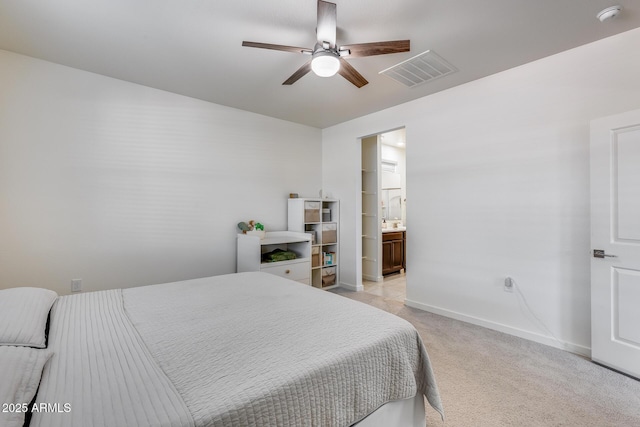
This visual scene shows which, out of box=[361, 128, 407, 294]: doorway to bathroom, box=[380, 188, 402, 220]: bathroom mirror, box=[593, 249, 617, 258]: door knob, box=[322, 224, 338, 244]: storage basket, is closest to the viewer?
box=[593, 249, 617, 258]: door knob

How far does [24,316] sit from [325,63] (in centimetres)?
211

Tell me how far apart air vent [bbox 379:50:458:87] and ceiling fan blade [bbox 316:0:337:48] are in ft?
3.29

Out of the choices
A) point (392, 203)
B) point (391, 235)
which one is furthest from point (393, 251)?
point (392, 203)

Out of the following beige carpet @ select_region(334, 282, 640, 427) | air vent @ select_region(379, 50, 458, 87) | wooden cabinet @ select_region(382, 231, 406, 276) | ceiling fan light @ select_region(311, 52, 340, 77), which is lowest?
beige carpet @ select_region(334, 282, 640, 427)

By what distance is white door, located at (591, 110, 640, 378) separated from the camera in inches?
78.2

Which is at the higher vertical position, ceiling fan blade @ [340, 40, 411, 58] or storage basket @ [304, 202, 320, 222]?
ceiling fan blade @ [340, 40, 411, 58]

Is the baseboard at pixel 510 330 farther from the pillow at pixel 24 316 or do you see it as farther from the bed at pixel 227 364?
the pillow at pixel 24 316

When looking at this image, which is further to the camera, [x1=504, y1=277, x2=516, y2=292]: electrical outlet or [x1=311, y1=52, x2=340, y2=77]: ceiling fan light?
[x1=504, y1=277, x2=516, y2=292]: electrical outlet

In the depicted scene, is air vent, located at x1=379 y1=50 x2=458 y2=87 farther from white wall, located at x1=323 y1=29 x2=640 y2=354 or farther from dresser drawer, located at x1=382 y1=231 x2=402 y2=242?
dresser drawer, located at x1=382 y1=231 x2=402 y2=242

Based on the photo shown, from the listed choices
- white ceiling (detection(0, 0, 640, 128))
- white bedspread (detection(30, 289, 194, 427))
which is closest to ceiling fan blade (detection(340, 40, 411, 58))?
white ceiling (detection(0, 0, 640, 128))

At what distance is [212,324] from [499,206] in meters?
2.81

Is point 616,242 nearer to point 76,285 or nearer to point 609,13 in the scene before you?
point 609,13

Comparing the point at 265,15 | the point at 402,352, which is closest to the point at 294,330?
the point at 402,352

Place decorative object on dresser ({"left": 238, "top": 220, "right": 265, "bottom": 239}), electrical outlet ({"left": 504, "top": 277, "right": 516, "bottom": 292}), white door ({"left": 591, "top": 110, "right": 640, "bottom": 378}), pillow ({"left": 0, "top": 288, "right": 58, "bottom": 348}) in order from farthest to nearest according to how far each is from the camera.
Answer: decorative object on dresser ({"left": 238, "top": 220, "right": 265, "bottom": 239}) → electrical outlet ({"left": 504, "top": 277, "right": 516, "bottom": 292}) → white door ({"left": 591, "top": 110, "right": 640, "bottom": 378}) → pillow ({"left": 0, "top": 288, "right": 58, "bottom": 348})
